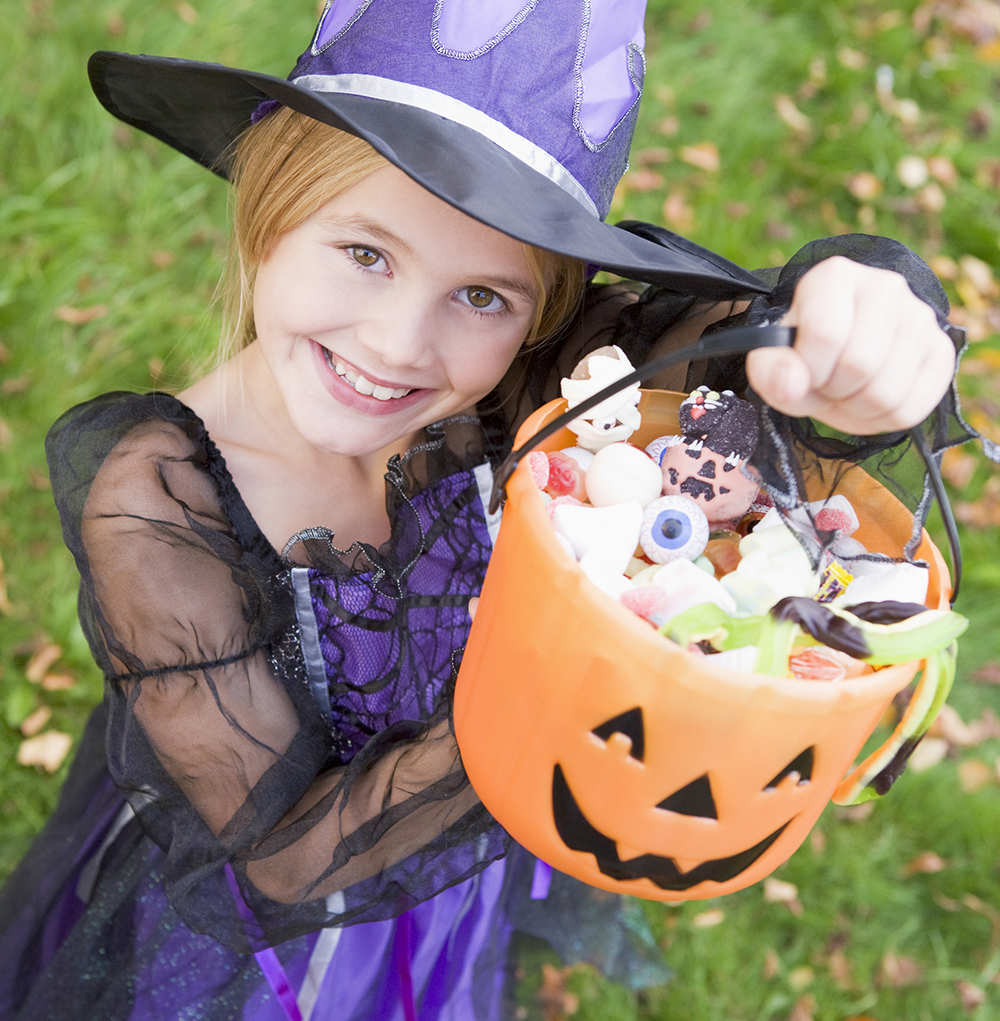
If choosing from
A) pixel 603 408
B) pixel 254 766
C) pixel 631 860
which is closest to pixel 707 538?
pixel 603 408

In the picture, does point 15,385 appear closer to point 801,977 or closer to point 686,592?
point 686,592

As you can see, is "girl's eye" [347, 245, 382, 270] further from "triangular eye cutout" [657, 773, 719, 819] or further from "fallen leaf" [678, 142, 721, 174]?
"fallen leaf" [678, 142, 721, 174]

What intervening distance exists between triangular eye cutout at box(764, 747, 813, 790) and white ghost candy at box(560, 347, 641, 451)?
32 cm

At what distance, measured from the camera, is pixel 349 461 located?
134 cm

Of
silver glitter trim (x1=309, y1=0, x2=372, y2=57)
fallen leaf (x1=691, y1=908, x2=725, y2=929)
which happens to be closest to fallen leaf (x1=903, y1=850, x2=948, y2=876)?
fallen leaf (x1=691, y1=908, x2=725, y2=929)

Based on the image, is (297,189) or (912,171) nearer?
(297,189)

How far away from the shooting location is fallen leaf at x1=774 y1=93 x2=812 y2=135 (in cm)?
254

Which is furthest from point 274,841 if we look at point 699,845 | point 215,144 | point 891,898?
point 891,898

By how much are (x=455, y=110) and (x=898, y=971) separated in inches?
69.0

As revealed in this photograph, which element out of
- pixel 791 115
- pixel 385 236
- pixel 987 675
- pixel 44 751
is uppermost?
pixel 385 236

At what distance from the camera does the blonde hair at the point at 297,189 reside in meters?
0.98

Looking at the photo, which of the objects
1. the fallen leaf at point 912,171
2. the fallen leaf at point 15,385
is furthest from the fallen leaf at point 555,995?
the fallen leaf at point 912,171

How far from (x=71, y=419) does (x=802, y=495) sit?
81 centimetres

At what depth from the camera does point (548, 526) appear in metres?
0.66
